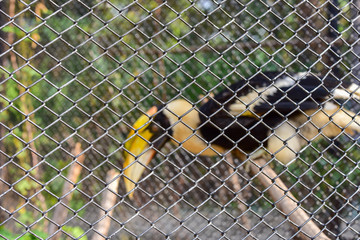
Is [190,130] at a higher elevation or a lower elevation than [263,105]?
lower

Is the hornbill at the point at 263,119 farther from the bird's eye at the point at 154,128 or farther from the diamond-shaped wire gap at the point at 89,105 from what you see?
the diamond-shaped wire gap at the point at 89,105

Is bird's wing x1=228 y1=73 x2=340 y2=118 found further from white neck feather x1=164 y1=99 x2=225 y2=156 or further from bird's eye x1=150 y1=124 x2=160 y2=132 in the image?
bird's eye x1=150 y1=124 x2=160 y2=132

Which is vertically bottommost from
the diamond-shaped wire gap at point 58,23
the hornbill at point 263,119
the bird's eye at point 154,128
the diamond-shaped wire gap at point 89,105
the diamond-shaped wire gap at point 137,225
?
the diamond-shaped wire gap at point 137,225

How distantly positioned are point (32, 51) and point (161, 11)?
2.22 feet

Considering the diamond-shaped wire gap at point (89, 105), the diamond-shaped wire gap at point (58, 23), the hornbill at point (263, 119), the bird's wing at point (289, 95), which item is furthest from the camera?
the diamond-shaped wire gap at point (89, 105)

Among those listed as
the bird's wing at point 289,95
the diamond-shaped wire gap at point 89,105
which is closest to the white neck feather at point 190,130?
the bird's wing at point 289,95

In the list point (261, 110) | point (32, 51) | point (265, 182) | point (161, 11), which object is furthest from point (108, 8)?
point (265, 182)

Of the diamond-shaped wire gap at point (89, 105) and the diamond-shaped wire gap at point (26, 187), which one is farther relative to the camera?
the diamond-shaped wire gap at point (89, 105)

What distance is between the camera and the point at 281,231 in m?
2.37

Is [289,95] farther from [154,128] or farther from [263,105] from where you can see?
[154,128]

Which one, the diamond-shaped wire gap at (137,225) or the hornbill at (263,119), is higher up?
the hornbill at (263,119)

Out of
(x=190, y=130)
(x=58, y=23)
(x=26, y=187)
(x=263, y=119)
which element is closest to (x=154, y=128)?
(x=190, y=130)

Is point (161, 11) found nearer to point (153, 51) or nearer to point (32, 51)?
point (153, 51)

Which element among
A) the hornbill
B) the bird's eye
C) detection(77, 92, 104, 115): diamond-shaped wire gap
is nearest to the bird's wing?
the hornbill
